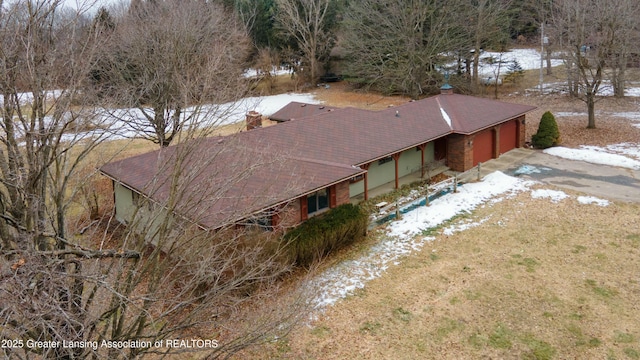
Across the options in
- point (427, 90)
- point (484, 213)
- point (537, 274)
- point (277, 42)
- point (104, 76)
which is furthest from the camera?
point (277, 42)

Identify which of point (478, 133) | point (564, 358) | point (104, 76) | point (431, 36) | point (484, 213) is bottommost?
point (564, 358)

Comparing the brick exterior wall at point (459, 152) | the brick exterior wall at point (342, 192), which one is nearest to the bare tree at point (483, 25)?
the brick exterior wall at point (459, 152)

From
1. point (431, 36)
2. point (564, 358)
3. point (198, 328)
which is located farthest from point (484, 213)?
point (431, 36)

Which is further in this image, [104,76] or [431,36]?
[431,36]

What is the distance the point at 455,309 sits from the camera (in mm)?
13297

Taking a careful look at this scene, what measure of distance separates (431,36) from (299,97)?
44.5ft

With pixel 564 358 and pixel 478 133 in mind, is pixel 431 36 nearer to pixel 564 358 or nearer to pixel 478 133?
pixel 478 133

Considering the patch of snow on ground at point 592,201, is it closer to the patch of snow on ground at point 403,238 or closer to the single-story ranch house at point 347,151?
the patch of snow on ground at point 403,238

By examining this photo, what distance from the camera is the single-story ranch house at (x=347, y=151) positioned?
1570 centimetres

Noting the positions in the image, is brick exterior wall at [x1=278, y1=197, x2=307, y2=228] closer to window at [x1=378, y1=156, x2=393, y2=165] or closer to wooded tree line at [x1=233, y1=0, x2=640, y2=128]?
window at [x1=378, y1=156, x2=393, y2=165]

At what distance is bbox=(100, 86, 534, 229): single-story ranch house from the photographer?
15695mm

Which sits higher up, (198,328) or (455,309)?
(198,328)

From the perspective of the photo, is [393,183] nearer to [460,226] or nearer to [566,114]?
[460,226]

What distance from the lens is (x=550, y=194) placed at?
67.4 feet
